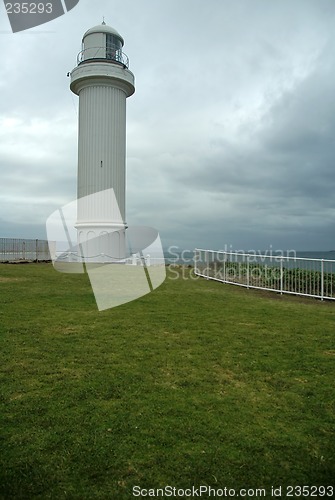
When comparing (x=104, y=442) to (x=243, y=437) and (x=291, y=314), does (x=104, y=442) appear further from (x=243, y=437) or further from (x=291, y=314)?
(x=291, y=314)

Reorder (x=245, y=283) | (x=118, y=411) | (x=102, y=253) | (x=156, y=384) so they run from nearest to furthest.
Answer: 1. (x=118, y=411)
2. (x=156, y=384)
3. (x=245, y=283)
4. (x=102, y=253)

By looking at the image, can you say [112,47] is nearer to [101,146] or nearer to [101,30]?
[101,30]

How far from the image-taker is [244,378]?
4746mm

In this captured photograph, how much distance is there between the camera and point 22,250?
22.3 m

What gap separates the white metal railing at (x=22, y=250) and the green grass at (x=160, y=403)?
15.3m

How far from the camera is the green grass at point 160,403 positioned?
289cm

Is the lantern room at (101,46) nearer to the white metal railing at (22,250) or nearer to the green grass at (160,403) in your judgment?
the white metal railing at (22,250)

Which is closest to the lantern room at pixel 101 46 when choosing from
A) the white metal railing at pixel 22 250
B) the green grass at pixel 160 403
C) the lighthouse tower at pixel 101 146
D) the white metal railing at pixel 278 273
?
the lighthouse tower at pixel 101 146

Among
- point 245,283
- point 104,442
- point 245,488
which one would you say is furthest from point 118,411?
point 245,283

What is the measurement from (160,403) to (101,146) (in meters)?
19.3

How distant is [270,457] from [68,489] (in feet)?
5.23

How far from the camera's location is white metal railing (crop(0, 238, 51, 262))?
2181 cm

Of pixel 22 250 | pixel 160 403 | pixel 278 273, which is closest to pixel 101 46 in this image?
pixel 22 250

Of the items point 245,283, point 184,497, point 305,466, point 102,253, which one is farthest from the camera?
point 102,253
